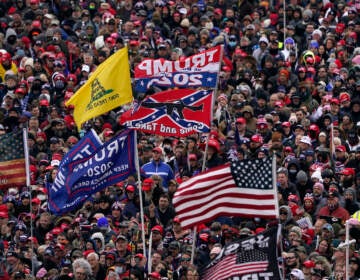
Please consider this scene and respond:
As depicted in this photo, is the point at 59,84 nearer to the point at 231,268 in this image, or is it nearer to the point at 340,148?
the point at 340,148

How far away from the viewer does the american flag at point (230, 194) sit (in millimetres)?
24719

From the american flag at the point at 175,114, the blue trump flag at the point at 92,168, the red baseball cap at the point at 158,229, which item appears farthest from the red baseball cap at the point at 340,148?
the blue trump flag at the point at 92,168

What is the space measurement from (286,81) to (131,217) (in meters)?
6.64

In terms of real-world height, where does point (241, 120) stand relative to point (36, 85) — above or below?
above

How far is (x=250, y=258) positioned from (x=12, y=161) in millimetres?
6198

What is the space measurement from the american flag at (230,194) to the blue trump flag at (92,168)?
3364 millimetres

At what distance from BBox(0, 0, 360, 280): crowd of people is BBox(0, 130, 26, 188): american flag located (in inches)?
15.1

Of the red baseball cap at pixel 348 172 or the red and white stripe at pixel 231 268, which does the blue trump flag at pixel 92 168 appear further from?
the red baseball cap at pixel 348 172

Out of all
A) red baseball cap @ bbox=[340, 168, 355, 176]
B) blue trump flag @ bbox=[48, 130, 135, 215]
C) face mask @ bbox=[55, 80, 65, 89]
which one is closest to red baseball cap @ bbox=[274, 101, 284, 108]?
red baseball cap @ bbox=[340, 168, 355, 176]

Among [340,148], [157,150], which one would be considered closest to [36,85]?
[157,150]

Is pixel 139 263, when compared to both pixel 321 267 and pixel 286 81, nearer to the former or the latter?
pixel 321 267

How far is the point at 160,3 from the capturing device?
43.0 metres

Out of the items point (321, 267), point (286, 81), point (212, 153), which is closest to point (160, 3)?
point (286, 81)

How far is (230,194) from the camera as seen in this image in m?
24.9
